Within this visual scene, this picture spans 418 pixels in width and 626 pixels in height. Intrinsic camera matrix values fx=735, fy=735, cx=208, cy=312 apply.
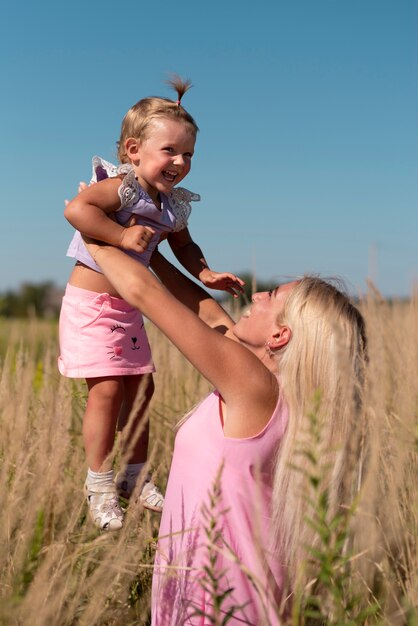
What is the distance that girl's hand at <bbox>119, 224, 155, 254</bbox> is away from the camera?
2.26 m

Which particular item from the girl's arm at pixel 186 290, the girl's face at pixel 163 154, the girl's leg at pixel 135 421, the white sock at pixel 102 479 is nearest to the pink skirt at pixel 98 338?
the girl's leg at pixel 135 421

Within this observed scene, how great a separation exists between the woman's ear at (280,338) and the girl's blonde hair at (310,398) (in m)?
0.02

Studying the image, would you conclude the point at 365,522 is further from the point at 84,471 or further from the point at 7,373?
the point at 7,373

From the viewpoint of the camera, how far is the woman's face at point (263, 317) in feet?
7.14

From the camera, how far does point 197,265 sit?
2828mm

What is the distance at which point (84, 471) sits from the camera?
9.78 ft

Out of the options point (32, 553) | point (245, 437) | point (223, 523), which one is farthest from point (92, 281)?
point (32, 553)

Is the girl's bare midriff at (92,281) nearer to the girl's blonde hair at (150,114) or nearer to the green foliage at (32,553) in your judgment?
the girl's blonde hair at (150,114)

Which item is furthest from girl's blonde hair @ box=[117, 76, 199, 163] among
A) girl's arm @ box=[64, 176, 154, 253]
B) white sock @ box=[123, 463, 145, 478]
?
white sock @ box=[123, 463, 145, 478]

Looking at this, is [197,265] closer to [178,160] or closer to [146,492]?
[178,160]

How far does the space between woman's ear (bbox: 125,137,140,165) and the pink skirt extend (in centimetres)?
52

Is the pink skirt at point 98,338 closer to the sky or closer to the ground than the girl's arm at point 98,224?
closer to the ground

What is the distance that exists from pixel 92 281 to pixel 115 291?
0.09m

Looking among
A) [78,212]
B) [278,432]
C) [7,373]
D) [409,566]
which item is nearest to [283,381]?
[278,432]
